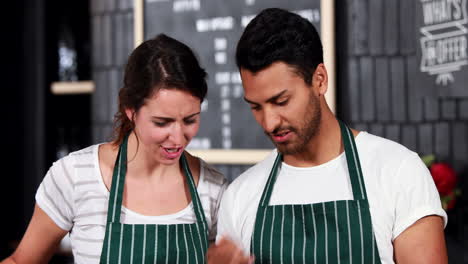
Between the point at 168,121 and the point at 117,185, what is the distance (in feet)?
1.01

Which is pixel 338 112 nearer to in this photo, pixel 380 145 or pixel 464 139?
pixel 464 139

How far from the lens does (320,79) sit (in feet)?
5.17

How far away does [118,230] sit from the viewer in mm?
1708

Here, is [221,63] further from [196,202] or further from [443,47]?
[196,202]

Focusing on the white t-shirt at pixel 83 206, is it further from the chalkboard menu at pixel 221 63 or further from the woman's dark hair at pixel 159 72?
the chalkboard menu at pixel 221 63

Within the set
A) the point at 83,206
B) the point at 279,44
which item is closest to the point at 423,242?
the point at 279,44

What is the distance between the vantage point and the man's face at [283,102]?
4.94ft

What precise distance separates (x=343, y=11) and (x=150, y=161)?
1.27 m

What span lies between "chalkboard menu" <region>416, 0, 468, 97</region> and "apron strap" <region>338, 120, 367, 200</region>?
1.00m

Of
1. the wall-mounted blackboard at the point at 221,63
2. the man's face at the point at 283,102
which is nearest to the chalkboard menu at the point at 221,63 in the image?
the wall-mounted blackboard at the point at 221,63

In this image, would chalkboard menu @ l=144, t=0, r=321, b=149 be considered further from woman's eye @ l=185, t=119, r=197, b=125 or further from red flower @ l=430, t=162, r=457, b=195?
woman's eye @ l=185, t=119, r=197, b=125

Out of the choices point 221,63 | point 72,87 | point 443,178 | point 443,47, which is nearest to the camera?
point 443,178

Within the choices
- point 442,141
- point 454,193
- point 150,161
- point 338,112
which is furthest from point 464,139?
point 150,161

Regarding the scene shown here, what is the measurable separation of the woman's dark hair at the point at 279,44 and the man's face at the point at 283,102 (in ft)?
0.07
